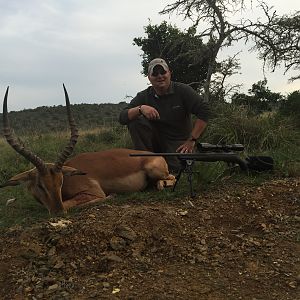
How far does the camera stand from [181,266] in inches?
126

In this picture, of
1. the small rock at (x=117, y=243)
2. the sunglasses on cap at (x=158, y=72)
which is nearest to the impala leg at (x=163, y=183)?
the sunglasses on cap at (x=158, y=72)

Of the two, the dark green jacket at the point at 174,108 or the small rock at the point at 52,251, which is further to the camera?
the dark green jacket at the point at 174,108

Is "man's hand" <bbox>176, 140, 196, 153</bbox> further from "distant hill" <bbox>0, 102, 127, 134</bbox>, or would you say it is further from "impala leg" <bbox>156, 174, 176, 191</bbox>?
"distant hill" <bbox>0, 102, 127, 134</bbox>

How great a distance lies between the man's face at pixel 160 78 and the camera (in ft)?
20.2

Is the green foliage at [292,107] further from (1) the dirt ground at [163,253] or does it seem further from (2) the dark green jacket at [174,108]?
(1) the dirt ground at [163,253]

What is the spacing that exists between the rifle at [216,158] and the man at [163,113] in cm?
69

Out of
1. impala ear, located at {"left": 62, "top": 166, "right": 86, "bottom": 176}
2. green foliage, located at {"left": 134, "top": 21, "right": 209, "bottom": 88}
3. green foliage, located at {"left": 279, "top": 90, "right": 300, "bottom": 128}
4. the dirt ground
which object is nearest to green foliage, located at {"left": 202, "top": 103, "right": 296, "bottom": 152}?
green foliage, located at {"left": 279, "top": 90, "right": 300, "bottom": 128}

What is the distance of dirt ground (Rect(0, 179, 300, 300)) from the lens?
2.88 metres

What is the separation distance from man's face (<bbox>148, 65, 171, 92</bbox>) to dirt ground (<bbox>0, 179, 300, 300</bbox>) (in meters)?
2.26

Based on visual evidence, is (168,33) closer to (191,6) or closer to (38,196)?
(191,6)

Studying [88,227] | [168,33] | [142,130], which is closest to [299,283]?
[88,227]

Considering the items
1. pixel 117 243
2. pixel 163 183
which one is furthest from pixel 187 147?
pixel 117 243

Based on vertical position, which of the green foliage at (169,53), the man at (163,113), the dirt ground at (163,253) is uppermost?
the green foliage at (169,53)

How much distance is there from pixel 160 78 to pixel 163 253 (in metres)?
3.30
